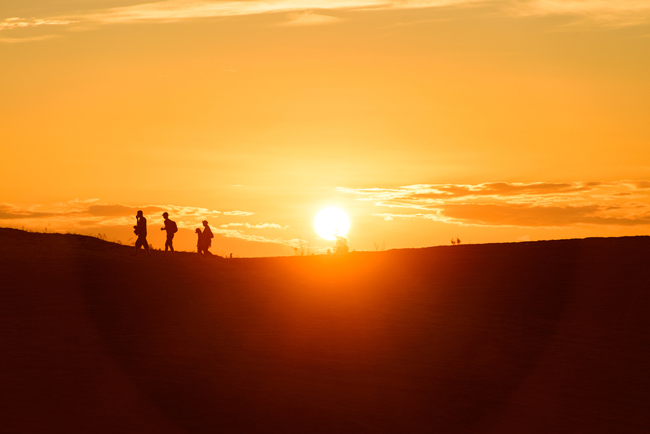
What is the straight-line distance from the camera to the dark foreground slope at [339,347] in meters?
10.2

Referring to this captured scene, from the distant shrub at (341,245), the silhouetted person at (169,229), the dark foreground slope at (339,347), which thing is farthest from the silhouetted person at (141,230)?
the distant shrub at (341,245)

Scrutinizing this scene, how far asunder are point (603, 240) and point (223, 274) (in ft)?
37.3

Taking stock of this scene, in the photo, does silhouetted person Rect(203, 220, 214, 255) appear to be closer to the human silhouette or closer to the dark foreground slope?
the human silhouette

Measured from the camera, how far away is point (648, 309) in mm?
16406

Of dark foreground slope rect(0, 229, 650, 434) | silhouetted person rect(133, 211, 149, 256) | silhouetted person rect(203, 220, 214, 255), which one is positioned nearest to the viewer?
dark foreground slope rect(0, 229, 650, 434)

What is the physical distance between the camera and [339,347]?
1343cm

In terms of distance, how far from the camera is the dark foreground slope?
10219 millimetres

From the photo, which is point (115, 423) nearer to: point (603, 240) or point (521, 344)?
point (521, 344)

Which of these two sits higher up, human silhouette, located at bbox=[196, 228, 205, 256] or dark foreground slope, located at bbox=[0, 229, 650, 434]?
human silhouette, located at bbox=[196, 228, 205, 256]

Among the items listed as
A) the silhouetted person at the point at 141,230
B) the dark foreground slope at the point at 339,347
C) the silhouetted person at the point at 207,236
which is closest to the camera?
the dark foreground slope at the point at 339,347

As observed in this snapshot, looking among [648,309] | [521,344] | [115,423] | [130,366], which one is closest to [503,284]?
[648,309]

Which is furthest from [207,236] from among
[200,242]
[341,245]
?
[341,245]

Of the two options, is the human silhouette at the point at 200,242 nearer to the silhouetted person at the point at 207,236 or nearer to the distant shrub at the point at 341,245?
the silhouetted person at the point at 207,236

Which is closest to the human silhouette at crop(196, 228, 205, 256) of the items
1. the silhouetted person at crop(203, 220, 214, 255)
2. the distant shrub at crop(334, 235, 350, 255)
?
the silhouetted person at crop(203, 220, 214, 255)
